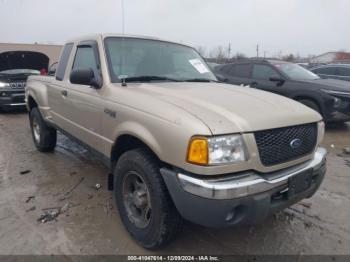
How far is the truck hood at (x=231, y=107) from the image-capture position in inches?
91.1

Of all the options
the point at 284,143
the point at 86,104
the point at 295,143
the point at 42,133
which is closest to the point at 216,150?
the point at 284,143

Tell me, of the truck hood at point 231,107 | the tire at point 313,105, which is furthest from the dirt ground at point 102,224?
the tire at point 313,105

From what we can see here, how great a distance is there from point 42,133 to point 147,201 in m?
3.34

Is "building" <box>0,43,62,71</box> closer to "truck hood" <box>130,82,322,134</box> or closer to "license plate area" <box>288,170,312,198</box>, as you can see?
"truck hood" <box>130,82,322,134</box>

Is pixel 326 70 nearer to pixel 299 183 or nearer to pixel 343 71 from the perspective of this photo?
pixel 343 71

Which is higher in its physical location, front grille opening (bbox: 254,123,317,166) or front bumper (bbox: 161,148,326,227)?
front grille opening (bbox: 254,123,317,166)

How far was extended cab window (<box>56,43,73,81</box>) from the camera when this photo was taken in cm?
439

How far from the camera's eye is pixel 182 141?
7.39 ft

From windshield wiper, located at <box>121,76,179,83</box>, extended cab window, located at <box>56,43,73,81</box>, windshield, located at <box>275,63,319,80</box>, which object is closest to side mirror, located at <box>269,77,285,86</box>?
windshield, located at <box>275,63,319,80</box>

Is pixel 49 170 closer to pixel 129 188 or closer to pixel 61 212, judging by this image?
pixel 61 212

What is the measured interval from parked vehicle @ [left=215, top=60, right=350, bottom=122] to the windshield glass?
137 inches

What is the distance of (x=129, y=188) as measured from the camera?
9.86 feet

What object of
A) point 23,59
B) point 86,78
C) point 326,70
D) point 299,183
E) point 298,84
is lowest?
point 299,183

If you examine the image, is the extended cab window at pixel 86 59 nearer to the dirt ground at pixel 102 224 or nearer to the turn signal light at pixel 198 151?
the dirt ground at pixel 102 224
